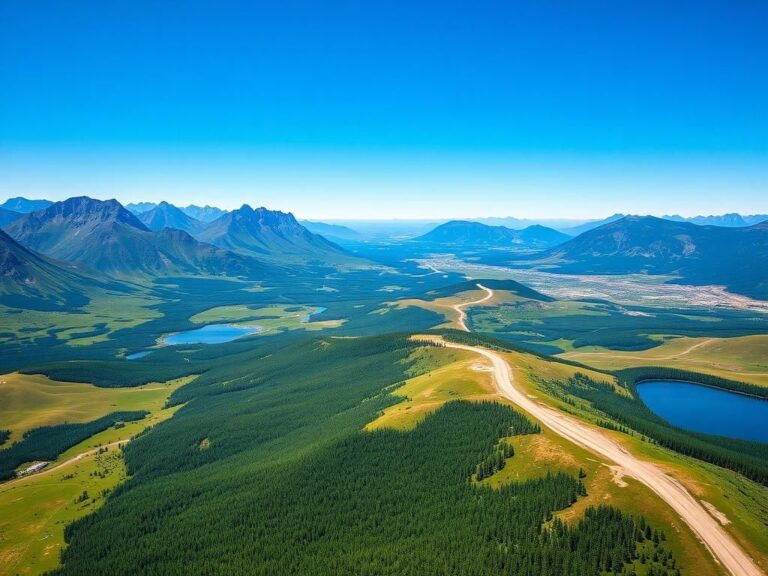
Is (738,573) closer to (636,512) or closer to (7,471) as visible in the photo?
(636,512)

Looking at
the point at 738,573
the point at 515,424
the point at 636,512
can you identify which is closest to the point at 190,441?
the point at 515,424

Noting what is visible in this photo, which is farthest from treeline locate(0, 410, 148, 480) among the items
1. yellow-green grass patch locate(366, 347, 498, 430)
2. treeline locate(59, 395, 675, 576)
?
yellow-green grass patch locate(366, 347, 498, 430)

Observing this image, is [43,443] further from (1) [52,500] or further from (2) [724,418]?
(2) [724,418]

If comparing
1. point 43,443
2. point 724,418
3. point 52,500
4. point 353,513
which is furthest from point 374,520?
point 724,418

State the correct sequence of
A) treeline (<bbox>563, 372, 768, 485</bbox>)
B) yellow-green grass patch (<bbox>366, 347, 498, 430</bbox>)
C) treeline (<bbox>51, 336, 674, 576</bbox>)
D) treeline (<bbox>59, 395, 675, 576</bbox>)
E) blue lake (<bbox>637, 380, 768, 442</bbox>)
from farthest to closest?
blue lake (<bbox>637, 380, 768, 442</bbox>) < yellow-green grass patch (<bbox>366, 347, 498, 430</bbox>) < treeline (<bbox>563, 372, 768, 485</bbox>) < treeline (<bbox>51, 336, 674, 576</bbox>) < treeline (<bbox>59, 395, 675, 576</bbox>)

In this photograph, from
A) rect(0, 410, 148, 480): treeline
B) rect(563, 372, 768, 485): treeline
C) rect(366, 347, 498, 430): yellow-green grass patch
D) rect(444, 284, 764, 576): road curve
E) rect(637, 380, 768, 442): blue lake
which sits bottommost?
rect(0, 410, 148, 480): treeline

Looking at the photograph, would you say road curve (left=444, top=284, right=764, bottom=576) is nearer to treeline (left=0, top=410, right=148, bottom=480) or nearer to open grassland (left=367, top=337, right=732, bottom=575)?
open grassland (left=367, top=337, right=732, bottom=575)
